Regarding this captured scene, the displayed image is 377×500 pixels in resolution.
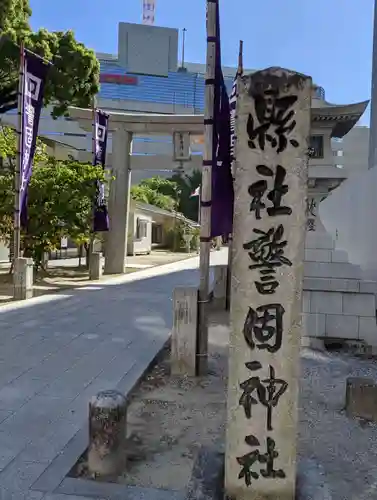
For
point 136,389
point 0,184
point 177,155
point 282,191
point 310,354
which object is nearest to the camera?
point 282,191

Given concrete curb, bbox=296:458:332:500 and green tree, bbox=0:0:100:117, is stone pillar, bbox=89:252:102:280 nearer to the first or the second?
green tree, bbox=0:0:100:117

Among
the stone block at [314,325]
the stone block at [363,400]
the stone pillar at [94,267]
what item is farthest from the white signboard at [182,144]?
the stone block at [363,400]

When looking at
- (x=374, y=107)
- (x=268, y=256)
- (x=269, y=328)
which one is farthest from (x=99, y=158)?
(x=269, y=328)

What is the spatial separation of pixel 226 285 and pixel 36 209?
223 inches

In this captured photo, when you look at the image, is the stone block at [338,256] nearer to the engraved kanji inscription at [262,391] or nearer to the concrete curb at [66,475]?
the concrete curb at [66,475]

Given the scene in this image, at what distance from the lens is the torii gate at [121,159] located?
16078mm

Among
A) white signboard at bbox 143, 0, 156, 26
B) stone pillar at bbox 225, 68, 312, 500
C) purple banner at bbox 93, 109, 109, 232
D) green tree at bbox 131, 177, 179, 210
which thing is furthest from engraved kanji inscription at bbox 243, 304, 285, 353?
white signboard at bbox 143, 0, 156, 26

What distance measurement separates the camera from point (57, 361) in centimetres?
582

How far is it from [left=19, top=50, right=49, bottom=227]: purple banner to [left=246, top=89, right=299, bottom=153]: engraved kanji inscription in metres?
8.71

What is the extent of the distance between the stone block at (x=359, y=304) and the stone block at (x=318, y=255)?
0.68 meters

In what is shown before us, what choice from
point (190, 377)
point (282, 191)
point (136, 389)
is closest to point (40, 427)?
point (136, 389)

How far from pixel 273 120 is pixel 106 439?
2.44 m

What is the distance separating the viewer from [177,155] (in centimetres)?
1648

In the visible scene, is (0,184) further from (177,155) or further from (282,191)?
(282,191)
